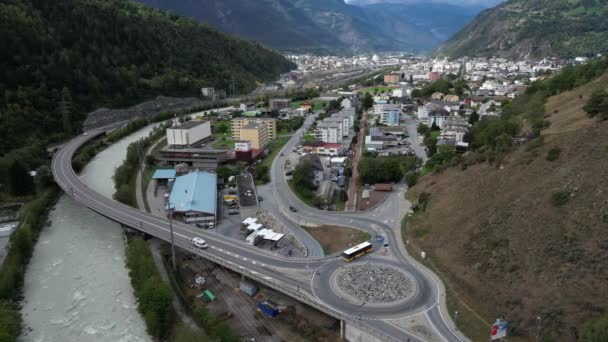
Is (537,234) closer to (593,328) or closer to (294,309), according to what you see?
(593,328)

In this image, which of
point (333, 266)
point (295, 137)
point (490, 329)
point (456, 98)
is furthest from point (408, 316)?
point (456, 98)

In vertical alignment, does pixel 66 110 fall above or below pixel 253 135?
above

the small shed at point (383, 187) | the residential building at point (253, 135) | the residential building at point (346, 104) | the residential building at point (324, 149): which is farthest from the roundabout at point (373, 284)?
the residential building at point (346, 104)

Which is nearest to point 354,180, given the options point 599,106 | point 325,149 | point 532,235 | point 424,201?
point 325,149

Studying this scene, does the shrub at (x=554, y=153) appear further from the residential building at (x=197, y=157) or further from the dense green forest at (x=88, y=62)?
the dense green forest at (x=88, y=62)

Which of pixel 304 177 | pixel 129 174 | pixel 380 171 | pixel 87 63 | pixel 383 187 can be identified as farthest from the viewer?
pixel 87 63

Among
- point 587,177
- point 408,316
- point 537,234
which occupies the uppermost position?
point 587,177

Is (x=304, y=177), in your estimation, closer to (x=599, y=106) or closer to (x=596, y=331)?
(x=599, y=106)
